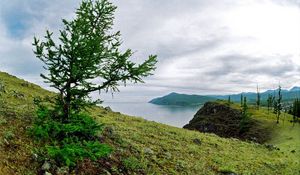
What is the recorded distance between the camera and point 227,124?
482ft

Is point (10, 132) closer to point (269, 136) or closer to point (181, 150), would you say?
point (181, 150)

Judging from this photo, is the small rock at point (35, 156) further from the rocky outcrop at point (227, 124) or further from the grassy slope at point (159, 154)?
the rocky outcrop at point (227, 124)

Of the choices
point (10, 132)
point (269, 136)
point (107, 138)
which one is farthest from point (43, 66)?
point (269, 136)

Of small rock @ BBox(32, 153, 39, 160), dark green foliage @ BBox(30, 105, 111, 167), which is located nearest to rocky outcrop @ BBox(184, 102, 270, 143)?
dark green foliage @ BBox(30, 105, 111, 167)

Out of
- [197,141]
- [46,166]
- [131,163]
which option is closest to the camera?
[46,166]

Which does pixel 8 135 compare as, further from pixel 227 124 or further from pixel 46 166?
pixel 227 124

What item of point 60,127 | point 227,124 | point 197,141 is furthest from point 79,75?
point 227,124

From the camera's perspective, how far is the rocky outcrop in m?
126

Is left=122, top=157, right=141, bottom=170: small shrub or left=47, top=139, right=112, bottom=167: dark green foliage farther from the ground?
left=47, top=139, right=112, bottom=167: dark green foliage

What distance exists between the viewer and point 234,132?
13788 centimetres

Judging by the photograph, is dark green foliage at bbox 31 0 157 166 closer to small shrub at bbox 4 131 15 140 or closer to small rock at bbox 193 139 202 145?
small shrub at bbox 4 131 15 140

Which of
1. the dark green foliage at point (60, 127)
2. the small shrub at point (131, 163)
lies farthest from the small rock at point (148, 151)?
the dark green foliage at point (60, 127)

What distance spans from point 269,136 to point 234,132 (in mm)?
22391

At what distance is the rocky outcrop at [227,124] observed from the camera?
126 m
